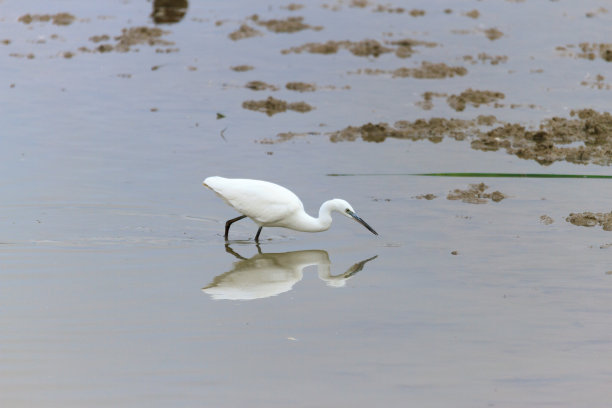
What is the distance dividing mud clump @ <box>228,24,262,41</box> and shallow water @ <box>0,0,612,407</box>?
235cm

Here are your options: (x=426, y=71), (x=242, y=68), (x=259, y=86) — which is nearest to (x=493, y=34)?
(x=426, y=71)

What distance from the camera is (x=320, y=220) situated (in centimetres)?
1093

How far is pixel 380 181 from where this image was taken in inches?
519

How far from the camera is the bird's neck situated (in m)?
10.9

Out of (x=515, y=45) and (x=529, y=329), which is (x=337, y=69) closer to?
(x=515, y=45)

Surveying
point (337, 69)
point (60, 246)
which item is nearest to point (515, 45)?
point (337, 69)

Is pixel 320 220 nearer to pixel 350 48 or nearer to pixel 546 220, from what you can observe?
pixel 546 220

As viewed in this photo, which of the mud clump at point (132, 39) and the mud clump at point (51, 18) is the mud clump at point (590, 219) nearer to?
the mud clump at point (132, 39)

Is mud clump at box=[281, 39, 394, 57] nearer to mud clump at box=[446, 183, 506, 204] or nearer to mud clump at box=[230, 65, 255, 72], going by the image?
mud clump at box=[230, 65, 255, 72]

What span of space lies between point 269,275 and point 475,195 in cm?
359

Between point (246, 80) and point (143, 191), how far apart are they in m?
7.05

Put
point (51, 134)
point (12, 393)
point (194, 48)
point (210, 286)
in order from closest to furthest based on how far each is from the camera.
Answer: point (12, 393), point (210, 286), point (51, 134), point (194, 48)

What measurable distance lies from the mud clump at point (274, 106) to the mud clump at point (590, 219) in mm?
6470

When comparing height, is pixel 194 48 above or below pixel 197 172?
above
